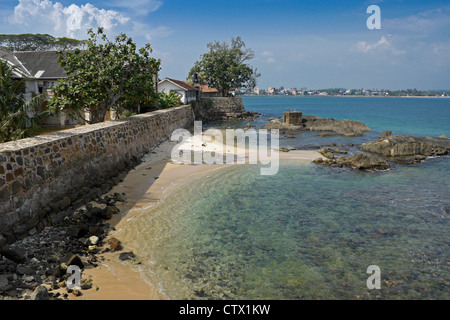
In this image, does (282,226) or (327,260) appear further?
(282,226)

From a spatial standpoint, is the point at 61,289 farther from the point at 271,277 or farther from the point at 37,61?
the point at 37,61

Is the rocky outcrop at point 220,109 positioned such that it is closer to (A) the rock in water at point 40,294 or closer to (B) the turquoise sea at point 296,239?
(B) the turquoise sea at point 296,239

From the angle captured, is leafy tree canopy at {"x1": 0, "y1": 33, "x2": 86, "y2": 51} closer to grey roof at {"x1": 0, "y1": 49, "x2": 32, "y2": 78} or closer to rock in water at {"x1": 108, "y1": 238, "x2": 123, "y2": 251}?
grey roof at {"x1": 0, "y1": 49, "x2": 32, "y2": 78}

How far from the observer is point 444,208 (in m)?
13.5

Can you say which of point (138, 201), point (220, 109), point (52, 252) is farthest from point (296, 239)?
point (220, 109)

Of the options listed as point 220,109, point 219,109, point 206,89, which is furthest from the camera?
point 206,89

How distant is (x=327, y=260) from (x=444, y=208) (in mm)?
7881

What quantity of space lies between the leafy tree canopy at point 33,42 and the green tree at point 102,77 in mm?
51928

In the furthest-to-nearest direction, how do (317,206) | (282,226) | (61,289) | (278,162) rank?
(278,162) < (317,206) < (282,226) < (61,289)

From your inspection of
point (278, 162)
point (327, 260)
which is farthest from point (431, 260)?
point (278, 162)

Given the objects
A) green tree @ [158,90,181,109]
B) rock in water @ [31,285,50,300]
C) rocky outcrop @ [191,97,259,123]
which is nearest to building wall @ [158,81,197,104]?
rocky outcrop @ [191,97,259,123]

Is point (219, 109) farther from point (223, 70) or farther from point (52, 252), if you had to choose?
point (52, 252)

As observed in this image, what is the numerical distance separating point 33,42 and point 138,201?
226 ft

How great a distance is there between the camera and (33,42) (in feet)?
216
